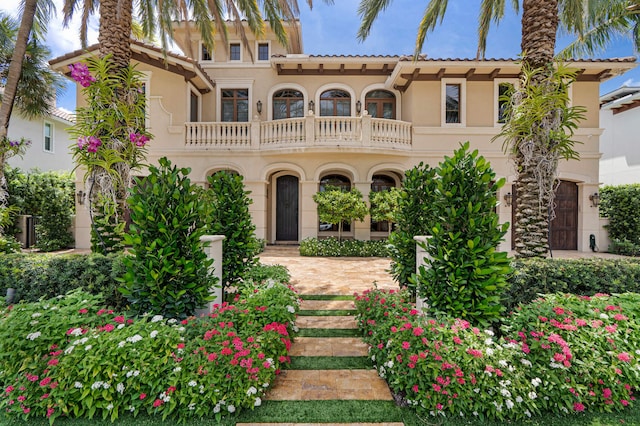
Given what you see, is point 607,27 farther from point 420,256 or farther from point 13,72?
point 13,72

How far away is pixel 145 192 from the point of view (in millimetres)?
4141

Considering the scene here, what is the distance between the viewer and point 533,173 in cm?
607

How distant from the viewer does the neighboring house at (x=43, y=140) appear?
55.5ft

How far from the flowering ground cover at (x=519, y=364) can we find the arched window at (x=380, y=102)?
1267cm

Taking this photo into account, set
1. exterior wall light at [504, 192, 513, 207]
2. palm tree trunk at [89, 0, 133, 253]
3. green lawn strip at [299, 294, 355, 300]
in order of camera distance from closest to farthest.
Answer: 1. palm tree trunk at [89, 0, 133, 253]
2. green lawn strip at [299, 294, 355, 300]
3. exterior wall light at [504, 192, 513, 207]

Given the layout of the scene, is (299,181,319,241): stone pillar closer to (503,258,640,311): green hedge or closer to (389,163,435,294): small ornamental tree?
(389,163,435,294): small ornamental tree

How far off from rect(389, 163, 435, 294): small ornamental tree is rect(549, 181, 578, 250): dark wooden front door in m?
11.9

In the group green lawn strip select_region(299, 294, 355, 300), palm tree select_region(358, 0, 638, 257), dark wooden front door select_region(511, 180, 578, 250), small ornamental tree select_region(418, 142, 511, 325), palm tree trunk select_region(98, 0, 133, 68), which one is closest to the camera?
small ornamental tree select_region(418, 142, 511, 325)

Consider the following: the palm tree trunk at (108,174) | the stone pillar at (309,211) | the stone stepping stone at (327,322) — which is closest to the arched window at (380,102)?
the stone pillar at (309,211)

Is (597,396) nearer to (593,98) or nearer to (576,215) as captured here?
(576,215)

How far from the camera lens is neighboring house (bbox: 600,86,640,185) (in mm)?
16797

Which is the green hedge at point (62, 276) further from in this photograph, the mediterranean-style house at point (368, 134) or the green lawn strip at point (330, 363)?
the mediterranean-style house at point (368, 134)

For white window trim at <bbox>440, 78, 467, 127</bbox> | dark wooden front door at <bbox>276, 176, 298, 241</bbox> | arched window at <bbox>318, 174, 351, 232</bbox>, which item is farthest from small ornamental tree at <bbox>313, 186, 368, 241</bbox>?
white window trim at <bbox>440, 78, 467, 127</bbox>

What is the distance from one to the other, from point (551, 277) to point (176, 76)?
49.5ft
